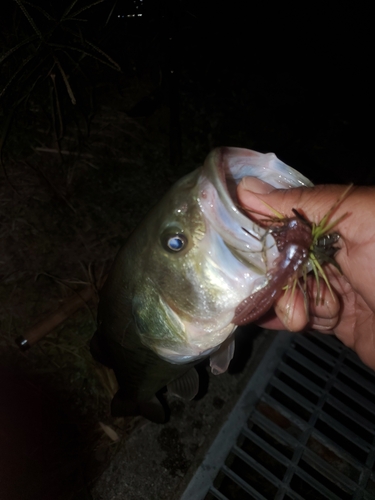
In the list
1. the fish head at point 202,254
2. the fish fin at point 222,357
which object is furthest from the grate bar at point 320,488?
the fish head at point 202,254

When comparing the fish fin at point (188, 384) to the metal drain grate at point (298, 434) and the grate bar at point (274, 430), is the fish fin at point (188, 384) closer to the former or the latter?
the metal drain grate at point (298, 434)

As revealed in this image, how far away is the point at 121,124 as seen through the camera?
14.9 ft

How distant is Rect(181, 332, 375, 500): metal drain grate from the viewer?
2604 millimetres

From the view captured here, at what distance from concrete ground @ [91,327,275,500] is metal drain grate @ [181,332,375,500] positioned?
121mm

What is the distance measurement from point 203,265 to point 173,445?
6.56 ft

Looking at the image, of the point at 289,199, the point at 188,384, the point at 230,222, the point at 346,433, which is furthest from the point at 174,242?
the point at 346,433

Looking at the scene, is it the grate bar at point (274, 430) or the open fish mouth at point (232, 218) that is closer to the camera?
the open fish mouth at point (232, 218)

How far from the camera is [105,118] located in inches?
178

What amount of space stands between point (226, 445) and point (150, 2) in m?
5.24

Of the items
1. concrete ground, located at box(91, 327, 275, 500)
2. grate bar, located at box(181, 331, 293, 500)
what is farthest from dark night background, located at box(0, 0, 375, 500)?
grate bar, located at box(181, 331, 293, 500)

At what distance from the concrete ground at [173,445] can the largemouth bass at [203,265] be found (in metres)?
1.17

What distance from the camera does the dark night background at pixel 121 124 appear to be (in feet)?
10.6

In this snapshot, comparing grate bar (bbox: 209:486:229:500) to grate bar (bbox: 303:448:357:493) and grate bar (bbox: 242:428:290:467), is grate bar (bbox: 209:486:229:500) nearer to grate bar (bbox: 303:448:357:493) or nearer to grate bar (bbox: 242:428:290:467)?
grate bar (bbox: 242:428:290:467)

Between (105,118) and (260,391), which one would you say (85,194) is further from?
(260,391)
